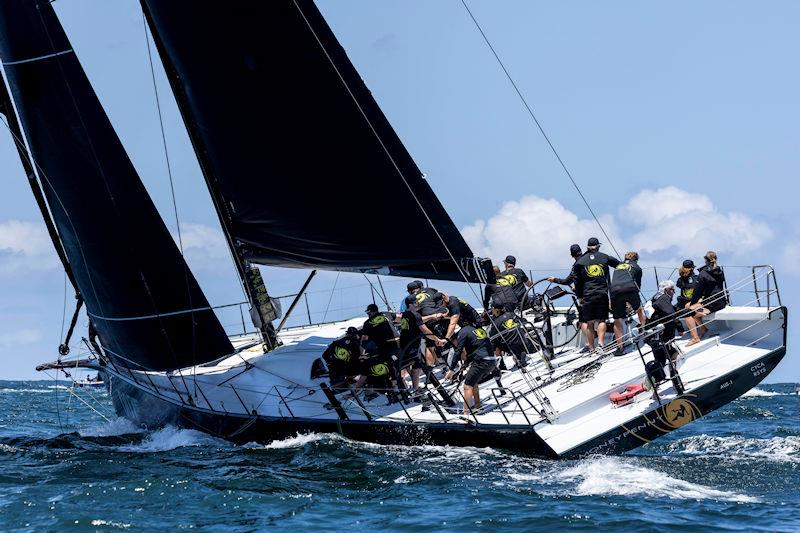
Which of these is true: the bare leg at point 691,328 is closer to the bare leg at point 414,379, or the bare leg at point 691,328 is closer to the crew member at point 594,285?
the crew member at point 594,285

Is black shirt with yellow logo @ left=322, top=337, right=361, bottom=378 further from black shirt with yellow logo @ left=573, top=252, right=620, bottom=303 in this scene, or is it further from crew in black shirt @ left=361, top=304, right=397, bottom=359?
black shirt with yellow logo @ left=573, top=252, right=620, bottom=303

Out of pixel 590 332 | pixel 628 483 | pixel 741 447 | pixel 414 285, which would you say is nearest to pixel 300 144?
pixel 414 285

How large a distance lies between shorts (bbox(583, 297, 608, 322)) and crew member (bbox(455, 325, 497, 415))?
2.27 metres

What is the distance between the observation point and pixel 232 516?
41.9ft

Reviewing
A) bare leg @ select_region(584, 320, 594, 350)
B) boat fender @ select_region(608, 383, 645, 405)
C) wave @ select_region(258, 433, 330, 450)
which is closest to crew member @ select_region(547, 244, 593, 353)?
bare leg @ select_region(584, 320, 594, 350)

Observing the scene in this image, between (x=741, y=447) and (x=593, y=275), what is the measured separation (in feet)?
11.7

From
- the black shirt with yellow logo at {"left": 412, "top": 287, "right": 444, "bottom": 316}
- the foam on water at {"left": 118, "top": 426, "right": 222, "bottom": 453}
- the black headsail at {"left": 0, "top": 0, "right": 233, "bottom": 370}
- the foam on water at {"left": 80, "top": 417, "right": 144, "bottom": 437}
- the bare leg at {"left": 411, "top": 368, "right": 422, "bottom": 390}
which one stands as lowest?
the foam on water at {"left": 118, "top": 426, "right": 222, "bottom": 453}

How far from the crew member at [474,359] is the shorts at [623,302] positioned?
2.72m

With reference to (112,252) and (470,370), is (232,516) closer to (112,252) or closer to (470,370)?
(470,370)

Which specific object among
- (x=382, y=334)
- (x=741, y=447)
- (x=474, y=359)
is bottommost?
(x=741, y=447)

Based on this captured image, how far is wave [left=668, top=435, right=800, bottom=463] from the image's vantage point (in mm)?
15742

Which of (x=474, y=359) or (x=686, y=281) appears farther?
(x=686, y=281)

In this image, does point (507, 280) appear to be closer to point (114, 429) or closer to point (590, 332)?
point (590, 332)

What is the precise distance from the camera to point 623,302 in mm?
17078
